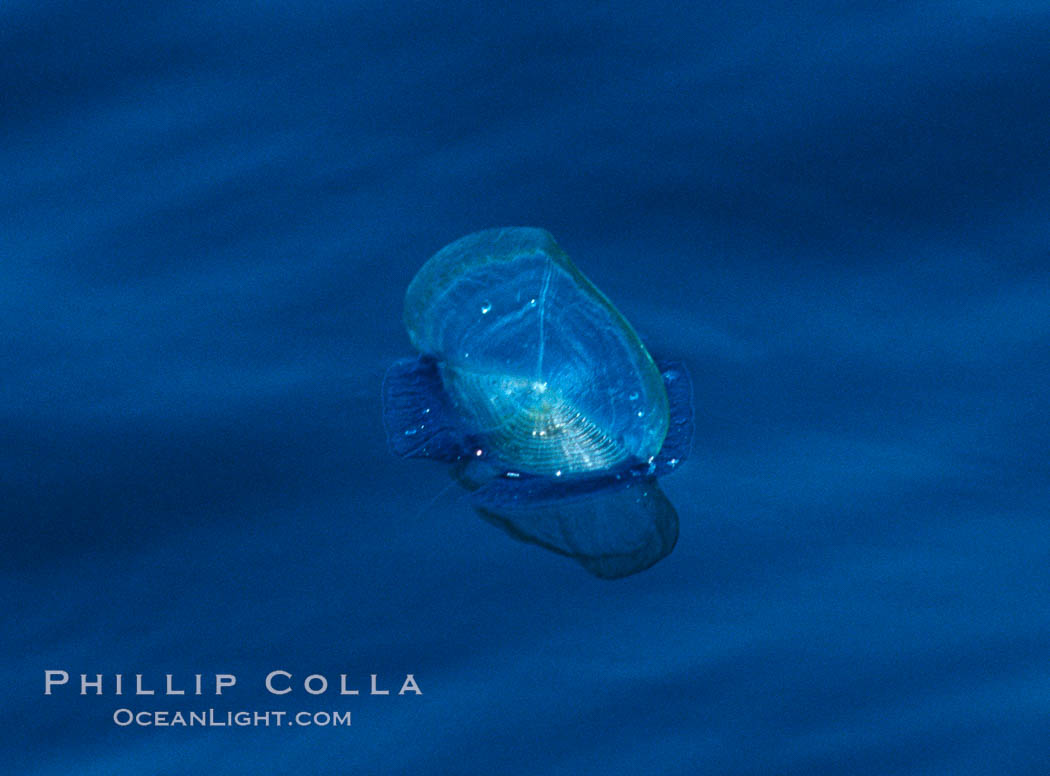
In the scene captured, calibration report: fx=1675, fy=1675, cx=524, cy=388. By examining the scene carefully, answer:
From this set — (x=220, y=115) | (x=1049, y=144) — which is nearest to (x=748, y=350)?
(x=1049, y=144)

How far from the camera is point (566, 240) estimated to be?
446 cm

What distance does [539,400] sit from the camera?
13.2 feet

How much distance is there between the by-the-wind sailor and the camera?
12.3 ft

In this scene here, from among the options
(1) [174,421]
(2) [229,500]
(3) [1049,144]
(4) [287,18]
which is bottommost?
(2) [229,500]

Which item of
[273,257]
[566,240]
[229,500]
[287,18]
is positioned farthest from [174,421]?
[287,18]

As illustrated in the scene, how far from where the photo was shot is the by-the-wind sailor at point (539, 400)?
3758mm

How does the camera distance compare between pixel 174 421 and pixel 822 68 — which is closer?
pixel 174 421

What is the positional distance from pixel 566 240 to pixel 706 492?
0.96 m

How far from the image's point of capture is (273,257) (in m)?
4.45

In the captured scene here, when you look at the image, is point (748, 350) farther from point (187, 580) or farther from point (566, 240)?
point (187, 580)

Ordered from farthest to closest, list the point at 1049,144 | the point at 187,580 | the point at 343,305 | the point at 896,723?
the point at 1049,144 < the point at 343,305 < the point at 187,580 < the point at 896,723

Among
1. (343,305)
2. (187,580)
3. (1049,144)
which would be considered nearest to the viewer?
(187,580)

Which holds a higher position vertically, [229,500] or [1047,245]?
[1047,245]

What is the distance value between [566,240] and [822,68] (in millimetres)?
1010
